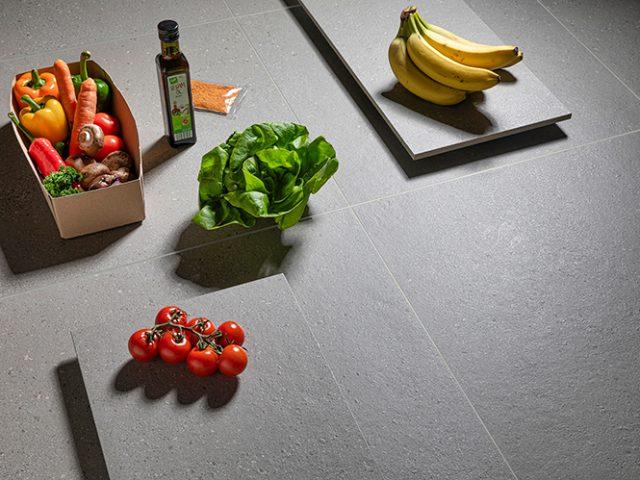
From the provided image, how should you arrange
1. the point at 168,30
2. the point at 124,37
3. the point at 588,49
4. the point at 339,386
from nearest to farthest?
the point at 339,386
the point at 168,30
the point at 124,37
the point at 588,49

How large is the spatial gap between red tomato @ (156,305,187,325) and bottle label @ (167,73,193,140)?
1.83 ft

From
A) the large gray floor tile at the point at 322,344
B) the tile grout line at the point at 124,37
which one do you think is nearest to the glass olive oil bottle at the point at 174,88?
the large gray floor tile at the point at 322,344

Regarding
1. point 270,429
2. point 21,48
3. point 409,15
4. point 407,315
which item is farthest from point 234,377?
point 21,48

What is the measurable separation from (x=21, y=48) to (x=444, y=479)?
1540mm

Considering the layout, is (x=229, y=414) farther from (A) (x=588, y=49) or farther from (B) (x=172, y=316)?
(A) (x=588, y=49)

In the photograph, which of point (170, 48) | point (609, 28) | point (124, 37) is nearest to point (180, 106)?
point (170, 48)

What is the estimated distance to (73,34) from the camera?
2230 mm

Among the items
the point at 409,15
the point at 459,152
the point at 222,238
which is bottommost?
the point at 222,238

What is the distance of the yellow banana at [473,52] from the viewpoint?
79.7 inches

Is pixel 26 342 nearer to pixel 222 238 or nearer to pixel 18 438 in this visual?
pixel 18 438

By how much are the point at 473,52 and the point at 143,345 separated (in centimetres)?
113

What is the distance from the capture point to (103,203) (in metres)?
1.68

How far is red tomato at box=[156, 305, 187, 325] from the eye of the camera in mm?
1433

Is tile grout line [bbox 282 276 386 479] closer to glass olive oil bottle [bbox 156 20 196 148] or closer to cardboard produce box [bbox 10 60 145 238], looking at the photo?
cardboard produce box [bbox 10 60 145 238]
